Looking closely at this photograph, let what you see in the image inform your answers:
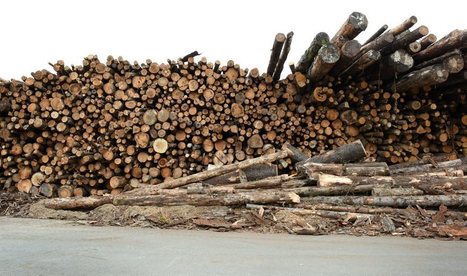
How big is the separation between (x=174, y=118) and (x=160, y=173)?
0.98m

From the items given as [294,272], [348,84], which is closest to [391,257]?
[294,272]

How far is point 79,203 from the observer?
512cm

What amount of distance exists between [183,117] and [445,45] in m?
4.29

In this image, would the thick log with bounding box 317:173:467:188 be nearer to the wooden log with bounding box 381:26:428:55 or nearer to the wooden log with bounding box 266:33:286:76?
the wooden log with bounding box 381:26:428:55

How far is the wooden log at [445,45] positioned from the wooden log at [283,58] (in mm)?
2052

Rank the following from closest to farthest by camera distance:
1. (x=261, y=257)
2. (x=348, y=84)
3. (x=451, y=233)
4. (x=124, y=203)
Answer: (x=261, y=257)
(x=451, y=233)
(x=124, y=203)
(x=348, y=84)

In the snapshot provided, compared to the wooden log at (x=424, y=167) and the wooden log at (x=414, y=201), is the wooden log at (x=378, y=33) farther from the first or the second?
the wooden log at (x=414, y=201)

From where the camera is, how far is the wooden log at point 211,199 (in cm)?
459

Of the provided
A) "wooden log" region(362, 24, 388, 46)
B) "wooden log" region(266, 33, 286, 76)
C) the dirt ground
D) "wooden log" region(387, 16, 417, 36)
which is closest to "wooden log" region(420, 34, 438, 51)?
"wooden log" region(387, 16, 417, 36)

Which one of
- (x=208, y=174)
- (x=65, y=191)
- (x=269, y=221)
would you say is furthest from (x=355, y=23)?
(x=65, y=191)

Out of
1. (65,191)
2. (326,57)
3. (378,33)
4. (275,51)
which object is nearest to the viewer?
(326,57)

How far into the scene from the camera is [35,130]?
697cm

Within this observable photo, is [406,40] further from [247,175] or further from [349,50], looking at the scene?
[247,175]

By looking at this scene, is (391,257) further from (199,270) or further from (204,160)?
(204,160)
